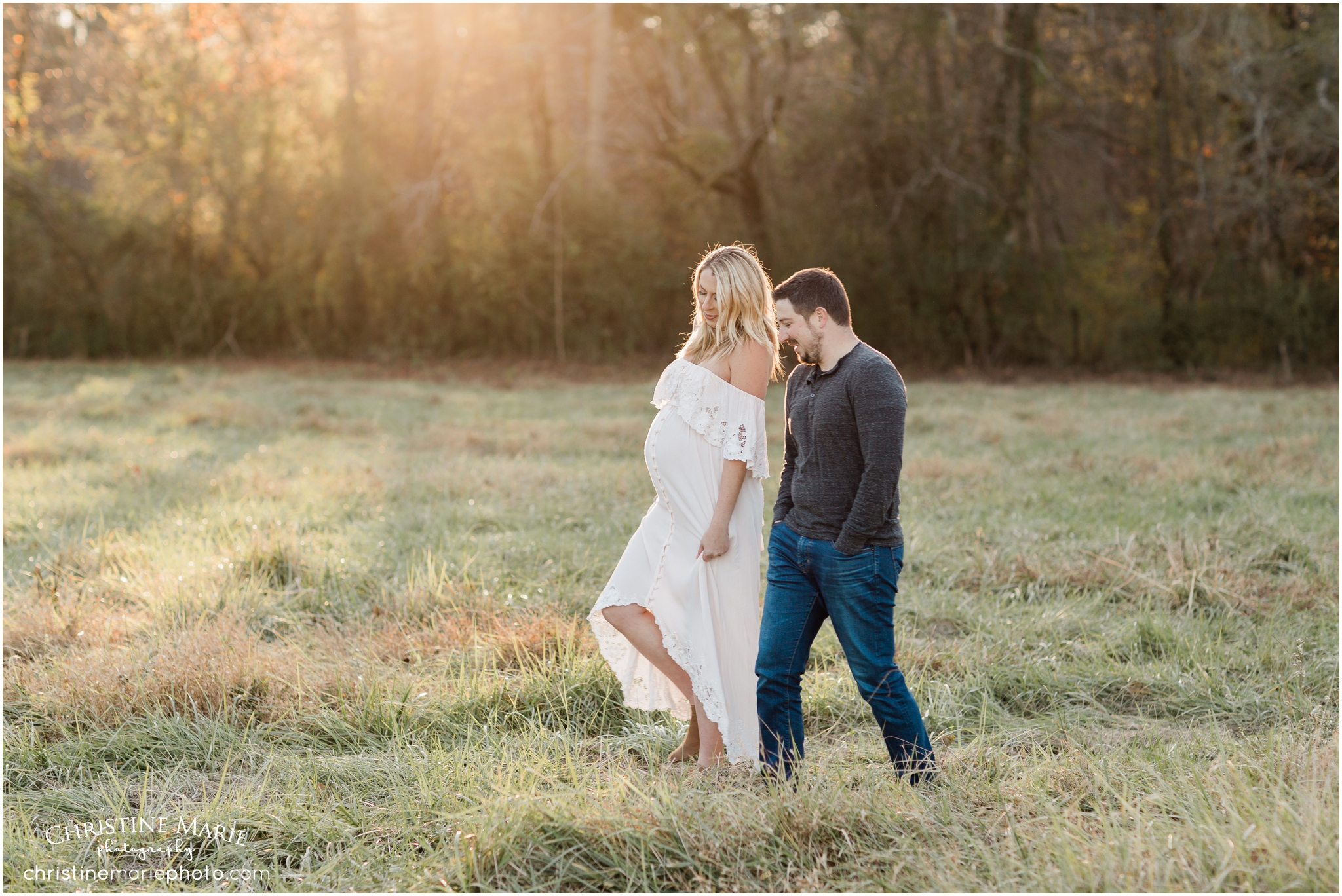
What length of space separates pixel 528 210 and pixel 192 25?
9693 mm

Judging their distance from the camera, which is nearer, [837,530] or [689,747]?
[837,530]

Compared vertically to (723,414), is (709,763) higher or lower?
lower

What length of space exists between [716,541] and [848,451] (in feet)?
1.72

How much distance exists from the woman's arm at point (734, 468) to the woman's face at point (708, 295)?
14 cm

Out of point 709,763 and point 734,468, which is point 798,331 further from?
point 709,763

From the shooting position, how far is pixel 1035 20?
19047 mm

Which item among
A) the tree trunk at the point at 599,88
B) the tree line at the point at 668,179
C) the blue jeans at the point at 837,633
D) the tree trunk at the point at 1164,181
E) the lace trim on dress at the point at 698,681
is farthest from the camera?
the tree trunk at the point at 599,88

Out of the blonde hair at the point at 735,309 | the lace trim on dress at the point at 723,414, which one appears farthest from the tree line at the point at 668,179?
the lace trim on dress at the point at 723,414

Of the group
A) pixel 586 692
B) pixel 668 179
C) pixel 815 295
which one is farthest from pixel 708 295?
pixel 668 179

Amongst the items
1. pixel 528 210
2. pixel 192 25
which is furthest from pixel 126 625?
pixel 192 25

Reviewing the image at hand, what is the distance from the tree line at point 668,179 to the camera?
19406 millimetres

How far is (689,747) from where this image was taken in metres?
3.39

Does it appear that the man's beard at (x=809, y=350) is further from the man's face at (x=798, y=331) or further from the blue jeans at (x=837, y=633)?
the blue jeans at (x=837, y=633)

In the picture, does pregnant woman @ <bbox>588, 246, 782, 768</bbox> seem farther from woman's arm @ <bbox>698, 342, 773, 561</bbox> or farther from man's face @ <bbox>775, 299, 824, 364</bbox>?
man's face @ <bbox>775, 299, 824, 364</bbox>
